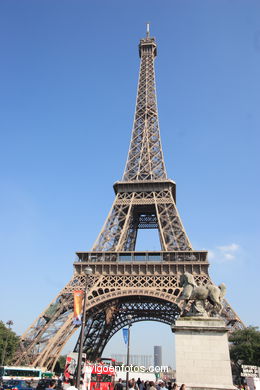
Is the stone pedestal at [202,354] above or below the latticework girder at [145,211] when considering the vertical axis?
below

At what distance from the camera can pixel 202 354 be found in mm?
15211

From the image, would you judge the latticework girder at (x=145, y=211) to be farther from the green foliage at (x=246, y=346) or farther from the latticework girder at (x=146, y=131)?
the green foliage at (x=246, y=346)

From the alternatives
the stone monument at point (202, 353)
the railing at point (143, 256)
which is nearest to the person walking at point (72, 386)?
the stone monument at point (202, 353)

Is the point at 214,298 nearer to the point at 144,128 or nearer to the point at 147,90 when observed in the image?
the point at 144,128

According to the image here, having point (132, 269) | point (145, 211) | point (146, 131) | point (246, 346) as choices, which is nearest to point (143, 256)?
point (132, 269)

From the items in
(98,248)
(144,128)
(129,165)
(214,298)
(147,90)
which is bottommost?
(214,298)

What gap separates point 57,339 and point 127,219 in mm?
17924

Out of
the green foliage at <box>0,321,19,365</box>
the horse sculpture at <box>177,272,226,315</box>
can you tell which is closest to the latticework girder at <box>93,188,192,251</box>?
the green foliage at <box>0,321,19,365</box>

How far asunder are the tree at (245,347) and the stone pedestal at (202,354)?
25.2 m

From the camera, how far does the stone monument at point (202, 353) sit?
14.6 meters

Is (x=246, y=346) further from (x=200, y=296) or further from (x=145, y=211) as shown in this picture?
(x=200, y=296)

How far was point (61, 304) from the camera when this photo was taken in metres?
37.5

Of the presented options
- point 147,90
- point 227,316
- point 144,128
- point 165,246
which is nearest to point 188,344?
point 227,316

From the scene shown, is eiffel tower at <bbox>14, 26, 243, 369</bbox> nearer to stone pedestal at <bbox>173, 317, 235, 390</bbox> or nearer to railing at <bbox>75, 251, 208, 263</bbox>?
railing at <bbox>75, 251, 208, 263</bbox>
